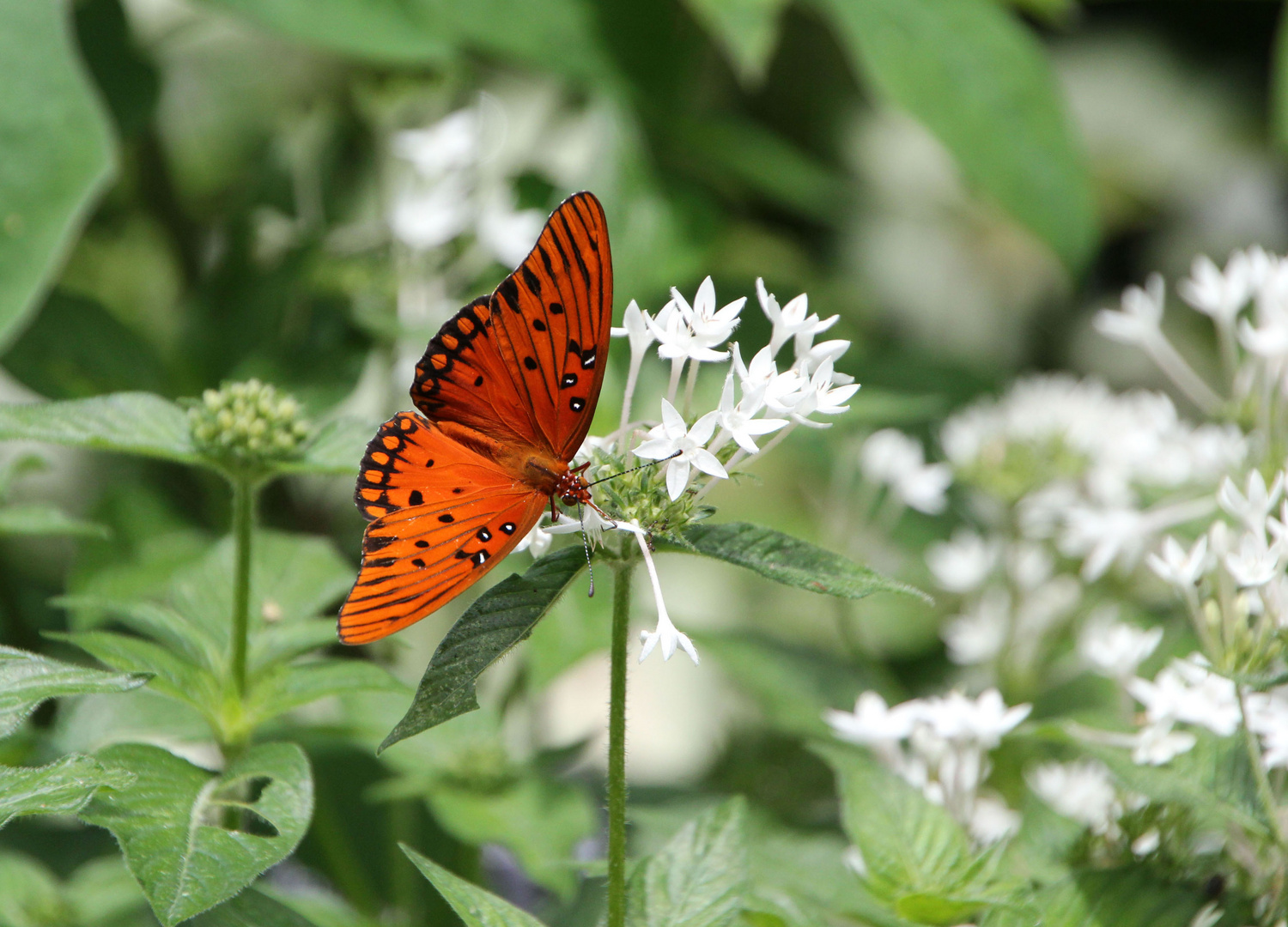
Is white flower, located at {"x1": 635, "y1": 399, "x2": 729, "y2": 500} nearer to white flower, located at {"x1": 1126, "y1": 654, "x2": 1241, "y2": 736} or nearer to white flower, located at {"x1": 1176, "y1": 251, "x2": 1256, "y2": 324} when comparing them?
white flower, located at {"x1": 1126, "y1": 654, "x2": 1241, "y2": 736}

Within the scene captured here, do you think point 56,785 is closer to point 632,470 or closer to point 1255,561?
point 632,470

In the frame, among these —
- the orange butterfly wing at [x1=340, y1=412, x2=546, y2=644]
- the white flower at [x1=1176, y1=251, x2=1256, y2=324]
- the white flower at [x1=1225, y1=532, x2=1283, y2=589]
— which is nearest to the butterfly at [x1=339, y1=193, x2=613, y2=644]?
the orange butterfly wing at [x1=340, y1=412, x2=546, y2=644]

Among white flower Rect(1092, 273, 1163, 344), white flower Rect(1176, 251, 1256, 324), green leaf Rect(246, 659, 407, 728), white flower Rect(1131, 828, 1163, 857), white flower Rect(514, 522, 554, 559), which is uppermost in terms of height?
white flower Rect(1176, 251, 1256, 324)

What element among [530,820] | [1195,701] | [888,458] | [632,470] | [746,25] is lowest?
[530,820]

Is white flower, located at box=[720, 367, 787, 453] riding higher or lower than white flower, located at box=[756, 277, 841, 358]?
lower

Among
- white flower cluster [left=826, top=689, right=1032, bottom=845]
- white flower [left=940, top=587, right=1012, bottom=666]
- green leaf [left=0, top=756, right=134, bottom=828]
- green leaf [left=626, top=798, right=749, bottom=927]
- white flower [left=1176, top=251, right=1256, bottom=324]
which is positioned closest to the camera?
green leaf [left=0, top=756, right=134, bottom=828]

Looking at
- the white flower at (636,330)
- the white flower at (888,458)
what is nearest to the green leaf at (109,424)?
the white flower at (636,330)

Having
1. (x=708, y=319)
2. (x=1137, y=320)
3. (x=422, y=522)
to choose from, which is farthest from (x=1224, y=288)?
(x=422, y=522)
